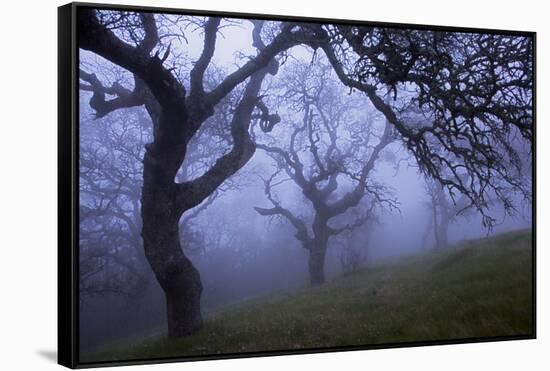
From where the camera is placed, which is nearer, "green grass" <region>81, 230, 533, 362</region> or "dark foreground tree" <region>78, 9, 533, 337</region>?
"dark foreground tree" <region>78, 9, 533, 337</region>

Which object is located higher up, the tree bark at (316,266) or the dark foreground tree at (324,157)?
the dark foreground tree at (324,157)

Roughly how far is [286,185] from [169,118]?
4.59 feet

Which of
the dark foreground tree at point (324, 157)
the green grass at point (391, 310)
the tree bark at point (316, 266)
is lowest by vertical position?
the green grass at point (391, 310)

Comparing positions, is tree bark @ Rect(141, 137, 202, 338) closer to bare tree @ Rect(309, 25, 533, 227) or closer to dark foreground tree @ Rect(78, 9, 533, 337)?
dark foreground tree @ Rect(78, 9, 533, 337)

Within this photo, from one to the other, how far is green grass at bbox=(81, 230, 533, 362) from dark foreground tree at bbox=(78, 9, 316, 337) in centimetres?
44

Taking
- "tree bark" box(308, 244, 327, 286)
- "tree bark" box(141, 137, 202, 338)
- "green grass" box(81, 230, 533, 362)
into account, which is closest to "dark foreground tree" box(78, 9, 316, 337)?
"tree bark" box(141, 137, 202, 338)

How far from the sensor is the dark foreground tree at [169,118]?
10.2 metres

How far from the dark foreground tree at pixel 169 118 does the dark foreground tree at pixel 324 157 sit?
45cm

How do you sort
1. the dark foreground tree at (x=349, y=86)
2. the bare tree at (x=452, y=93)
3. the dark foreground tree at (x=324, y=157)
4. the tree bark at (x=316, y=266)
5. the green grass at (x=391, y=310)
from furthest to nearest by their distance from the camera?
the bare tree at (x=452, y=93) < the tree bark at (x=316, y=266) < the dark foreground tree at (x=324, y=157) < the green grass at (x=391, y=310) < the dark foreground tree at (x=349, y=86)

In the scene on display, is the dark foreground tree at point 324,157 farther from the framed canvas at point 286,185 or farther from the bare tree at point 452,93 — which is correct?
the bare tree at point 452,93

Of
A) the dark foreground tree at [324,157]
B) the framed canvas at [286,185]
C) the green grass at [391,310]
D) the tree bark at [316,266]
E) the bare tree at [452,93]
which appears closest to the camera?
the framed canvas at [286,185]

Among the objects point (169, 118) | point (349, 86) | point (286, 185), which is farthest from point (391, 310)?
point (169, 118)

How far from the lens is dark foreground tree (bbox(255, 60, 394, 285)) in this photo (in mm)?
10945

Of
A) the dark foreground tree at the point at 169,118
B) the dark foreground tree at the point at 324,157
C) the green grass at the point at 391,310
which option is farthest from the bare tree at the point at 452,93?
the dark foreground tree at the point at 169,118
